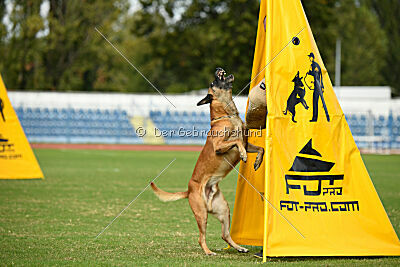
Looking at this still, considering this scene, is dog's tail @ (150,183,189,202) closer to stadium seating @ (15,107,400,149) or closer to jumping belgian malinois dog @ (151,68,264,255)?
jumping belgian malinois dog @ (151,68,264,255)

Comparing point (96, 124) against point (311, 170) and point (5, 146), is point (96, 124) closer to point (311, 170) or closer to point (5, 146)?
point (5, 146)

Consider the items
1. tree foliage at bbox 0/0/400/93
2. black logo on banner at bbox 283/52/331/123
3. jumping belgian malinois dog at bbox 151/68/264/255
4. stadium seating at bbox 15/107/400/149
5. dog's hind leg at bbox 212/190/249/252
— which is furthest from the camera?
tree foliage at bbox 0/0/400/93

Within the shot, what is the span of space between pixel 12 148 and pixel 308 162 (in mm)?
9862

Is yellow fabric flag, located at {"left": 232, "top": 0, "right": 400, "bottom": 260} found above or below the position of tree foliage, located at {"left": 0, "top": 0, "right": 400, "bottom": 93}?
below

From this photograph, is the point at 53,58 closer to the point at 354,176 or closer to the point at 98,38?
the point at 98,38

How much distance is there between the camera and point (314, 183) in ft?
21.5

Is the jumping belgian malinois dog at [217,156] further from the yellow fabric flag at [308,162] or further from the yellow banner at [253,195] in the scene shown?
the yellow fabric flag at [308,162]

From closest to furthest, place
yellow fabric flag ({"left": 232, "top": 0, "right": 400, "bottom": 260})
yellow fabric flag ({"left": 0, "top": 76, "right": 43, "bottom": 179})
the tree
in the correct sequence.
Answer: yellow fabric flag ({"left": 232, "top": 0, "right": 400, "bottom": 260}) → yellow fabric flag ({"left": 0, "top": 76, "right": 43, "bottom": 179}) → the tree

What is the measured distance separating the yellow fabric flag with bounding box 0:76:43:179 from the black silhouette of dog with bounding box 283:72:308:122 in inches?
366

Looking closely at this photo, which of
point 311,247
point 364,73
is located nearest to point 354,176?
point 311,247

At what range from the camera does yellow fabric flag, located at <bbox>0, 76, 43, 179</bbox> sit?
14180mm

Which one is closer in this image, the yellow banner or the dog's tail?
the dog's tail

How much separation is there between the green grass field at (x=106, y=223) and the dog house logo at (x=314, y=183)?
23.7 inches

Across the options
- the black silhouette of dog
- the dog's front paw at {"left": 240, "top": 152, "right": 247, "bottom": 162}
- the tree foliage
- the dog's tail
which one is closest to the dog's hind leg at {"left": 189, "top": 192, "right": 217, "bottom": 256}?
the dog's tail
